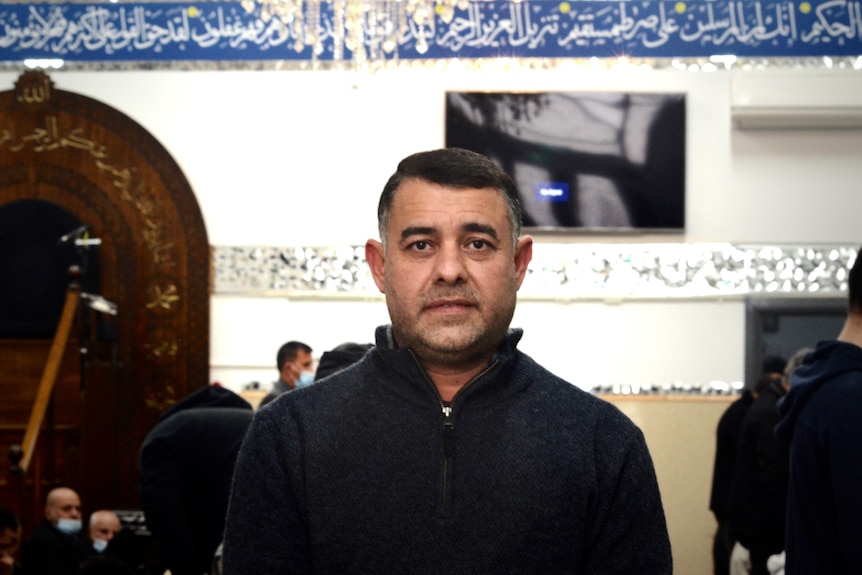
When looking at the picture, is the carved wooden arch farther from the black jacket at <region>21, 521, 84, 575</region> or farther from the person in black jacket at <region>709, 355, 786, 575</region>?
the person in black jacket at <region>709, 355, 786, 575</region>

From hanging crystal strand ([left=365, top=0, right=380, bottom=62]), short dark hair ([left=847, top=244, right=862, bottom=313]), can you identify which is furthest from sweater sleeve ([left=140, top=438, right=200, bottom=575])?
hanging crystal strand ([left=365, top=0, right=380, bottom=62])

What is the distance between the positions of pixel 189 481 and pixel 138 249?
13.3ft

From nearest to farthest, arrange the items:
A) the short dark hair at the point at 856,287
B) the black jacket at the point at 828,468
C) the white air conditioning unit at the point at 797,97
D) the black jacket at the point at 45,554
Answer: the black jacket at the point at 828,468
the short dark hair at the point at 856,287
the black jacket at the point at 45,554
the white air conditioning unit at the point at 797,97

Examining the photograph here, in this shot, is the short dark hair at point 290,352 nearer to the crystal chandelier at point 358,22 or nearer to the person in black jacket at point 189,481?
the crystal chandelier at point 358,22

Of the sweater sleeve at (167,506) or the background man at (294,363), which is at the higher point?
the background man at (294,363)

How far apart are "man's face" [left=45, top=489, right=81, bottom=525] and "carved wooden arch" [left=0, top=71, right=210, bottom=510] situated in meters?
1.72

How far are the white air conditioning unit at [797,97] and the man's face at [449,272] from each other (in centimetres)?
612

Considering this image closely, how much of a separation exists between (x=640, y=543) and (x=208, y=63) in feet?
21.9

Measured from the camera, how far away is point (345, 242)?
7.69 metres

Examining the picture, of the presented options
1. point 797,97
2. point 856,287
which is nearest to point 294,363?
point 797,97

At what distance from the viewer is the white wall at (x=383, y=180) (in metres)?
7.57

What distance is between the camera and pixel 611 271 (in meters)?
→ 7.65

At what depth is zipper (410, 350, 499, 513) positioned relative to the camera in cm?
154

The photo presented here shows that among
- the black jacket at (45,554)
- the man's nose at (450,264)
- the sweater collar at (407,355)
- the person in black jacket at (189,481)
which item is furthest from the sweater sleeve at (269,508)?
the black jacket at (45,554)
